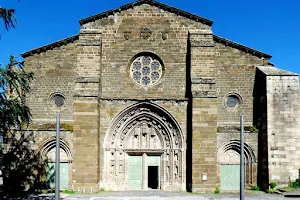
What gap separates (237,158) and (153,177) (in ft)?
15.1

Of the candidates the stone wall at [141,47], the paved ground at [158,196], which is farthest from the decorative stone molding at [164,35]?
the paved ground at [158,196]

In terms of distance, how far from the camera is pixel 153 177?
20.8 meters

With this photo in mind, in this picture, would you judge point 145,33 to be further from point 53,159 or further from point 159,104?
point 53,159

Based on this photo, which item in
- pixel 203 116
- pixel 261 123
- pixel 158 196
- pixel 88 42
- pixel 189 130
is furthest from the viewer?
pixel 88 42

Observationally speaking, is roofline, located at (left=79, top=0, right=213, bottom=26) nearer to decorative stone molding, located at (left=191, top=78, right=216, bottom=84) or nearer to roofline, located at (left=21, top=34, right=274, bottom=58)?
roofline, located at (left=21, top=34, right=274, bottom=58)

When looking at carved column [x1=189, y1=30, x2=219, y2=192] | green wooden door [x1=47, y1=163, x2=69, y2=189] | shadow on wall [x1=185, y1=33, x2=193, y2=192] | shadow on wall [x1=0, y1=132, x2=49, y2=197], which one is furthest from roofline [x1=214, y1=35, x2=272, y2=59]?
shadow on wall [x1=0, y1=132, x2=49, y2=197]

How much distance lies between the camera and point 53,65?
2019cm

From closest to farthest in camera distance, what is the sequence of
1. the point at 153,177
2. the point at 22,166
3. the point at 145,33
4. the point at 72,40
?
the point at 22,166, the point at 145,33, the point at 72,40, the point at 153,177

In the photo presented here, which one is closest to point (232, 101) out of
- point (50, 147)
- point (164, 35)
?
point (164, 35)

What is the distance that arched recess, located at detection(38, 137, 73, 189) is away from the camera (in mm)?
19234

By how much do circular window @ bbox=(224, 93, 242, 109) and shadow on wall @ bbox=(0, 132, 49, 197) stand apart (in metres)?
9.82

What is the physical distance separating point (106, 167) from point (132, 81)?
4.50 m

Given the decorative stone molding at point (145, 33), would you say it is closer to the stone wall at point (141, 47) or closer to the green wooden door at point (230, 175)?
the stone wall at point (141, 47)

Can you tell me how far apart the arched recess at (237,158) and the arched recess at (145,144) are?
6.72 ft
